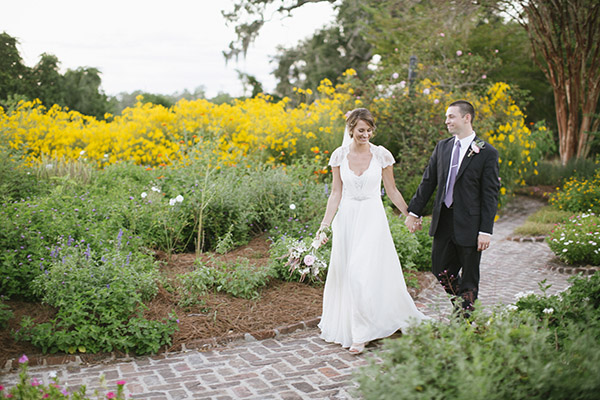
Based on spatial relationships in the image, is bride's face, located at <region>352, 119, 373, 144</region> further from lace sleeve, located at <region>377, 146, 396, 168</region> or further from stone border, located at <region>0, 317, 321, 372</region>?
stone border, located at <region>0, 317, 321, 372</region>

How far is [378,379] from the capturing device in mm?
2389

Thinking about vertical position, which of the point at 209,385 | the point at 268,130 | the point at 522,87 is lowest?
the point at 209,385

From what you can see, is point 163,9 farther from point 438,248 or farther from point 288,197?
point 438,248

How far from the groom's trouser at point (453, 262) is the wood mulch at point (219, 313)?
1.26 m

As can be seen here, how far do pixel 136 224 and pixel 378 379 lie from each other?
14.7 feet

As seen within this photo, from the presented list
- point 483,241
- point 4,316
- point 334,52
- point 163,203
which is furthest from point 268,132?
point 334,52

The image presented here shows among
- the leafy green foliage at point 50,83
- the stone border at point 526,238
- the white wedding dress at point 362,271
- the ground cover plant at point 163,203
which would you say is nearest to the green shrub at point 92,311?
the ground cover plant at point 163,203

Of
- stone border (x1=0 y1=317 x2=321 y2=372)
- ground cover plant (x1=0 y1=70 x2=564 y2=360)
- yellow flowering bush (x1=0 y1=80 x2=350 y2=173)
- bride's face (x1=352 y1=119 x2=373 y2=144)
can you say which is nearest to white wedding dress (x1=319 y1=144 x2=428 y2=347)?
bride's face (x1=352 y1=119 x2=373 y2=144)

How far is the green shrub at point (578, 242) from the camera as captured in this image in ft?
23.1

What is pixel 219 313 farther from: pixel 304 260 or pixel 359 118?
pixel 359 118

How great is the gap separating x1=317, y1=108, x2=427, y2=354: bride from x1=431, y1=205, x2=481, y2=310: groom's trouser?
0.36 metres

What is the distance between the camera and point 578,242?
7.10 m

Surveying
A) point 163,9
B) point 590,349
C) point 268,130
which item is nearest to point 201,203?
point 268,130

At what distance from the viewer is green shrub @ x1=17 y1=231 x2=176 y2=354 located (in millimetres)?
3984
